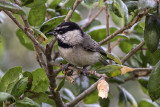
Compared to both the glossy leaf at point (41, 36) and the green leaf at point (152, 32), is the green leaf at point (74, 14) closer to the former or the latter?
the glossy leaf at point (41, 36)

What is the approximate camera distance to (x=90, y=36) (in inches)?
88.0

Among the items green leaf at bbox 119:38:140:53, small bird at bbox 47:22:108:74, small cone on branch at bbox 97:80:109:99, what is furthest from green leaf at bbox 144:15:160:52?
green leaf at bbox 119:38:140:53

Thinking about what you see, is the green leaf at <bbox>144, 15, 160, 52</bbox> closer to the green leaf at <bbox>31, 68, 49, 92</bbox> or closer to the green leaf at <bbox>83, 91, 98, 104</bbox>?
the green leaf at <bbox>31, 68, 49, 92</bbox>

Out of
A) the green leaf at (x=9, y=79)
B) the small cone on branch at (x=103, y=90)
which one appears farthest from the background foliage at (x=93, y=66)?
the small cone on branch at (x=103, y=90)

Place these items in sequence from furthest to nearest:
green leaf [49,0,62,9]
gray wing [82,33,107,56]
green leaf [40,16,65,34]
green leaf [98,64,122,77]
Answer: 1. gray wing [82,33,107,56]
2. green leaf [49,0,62,9]
3. green leaf [40,16,65,34]
4. green leaf [98,64,122,77]

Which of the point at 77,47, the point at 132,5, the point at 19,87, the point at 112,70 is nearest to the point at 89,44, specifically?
the point at 77,47

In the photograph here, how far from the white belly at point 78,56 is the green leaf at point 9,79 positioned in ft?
2.18

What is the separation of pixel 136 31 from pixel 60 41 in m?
0.65

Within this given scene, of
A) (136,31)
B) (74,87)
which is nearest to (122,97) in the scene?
(74,87)

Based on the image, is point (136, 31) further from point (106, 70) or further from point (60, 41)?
point (106, 70)

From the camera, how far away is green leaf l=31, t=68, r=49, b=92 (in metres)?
1.61

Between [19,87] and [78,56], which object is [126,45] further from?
[19,87]

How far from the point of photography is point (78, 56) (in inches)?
84.6

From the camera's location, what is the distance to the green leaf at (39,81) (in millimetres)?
1613
